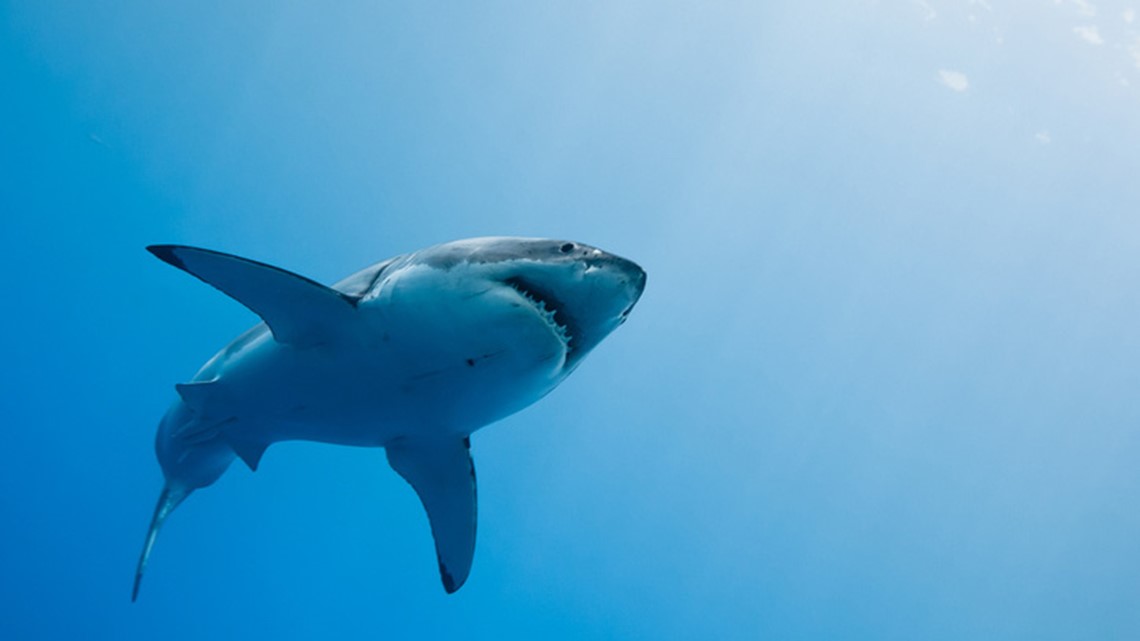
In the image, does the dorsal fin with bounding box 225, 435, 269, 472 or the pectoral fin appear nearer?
the pectoral fin

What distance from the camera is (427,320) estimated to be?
3131 mm

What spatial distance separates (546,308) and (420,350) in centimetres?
A: 68

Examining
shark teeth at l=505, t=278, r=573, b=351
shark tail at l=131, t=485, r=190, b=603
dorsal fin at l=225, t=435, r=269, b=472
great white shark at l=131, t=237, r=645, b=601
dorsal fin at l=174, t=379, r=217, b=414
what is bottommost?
shark tail at l=131, t=485, r=190, b=603

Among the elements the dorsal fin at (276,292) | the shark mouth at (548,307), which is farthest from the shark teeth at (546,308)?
the dorsal fin at (276,292)

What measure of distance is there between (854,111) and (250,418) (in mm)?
23895

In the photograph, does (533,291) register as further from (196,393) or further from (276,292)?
(196,393)

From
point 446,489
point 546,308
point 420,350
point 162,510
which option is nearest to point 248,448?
point 446,489

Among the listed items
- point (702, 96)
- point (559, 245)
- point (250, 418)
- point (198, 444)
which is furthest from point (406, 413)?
Answer: point (702, 96)

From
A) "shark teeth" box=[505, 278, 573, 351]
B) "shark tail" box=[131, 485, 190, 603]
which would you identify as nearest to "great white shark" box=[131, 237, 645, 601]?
"shark teeth" box=[505, 278, 573, 351]

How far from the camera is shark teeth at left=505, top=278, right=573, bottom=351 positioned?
2955mm

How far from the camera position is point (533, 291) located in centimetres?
297

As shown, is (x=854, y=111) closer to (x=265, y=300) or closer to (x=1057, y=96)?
(x=1057, y=96)

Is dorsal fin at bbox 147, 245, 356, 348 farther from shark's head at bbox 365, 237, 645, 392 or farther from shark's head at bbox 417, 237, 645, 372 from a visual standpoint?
shark's head at bbox 417, 237, 645, 372

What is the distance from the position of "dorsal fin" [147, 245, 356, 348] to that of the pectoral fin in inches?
40.6
